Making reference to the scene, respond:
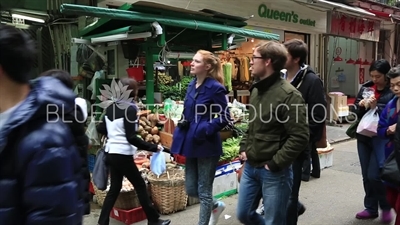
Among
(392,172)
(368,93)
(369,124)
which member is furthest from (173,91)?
(392,172)

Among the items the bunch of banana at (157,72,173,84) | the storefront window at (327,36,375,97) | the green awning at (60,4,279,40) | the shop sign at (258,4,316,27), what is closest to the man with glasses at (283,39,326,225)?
the green awning at (60,4,279,40)

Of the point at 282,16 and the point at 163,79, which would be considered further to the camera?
the point at 282,16

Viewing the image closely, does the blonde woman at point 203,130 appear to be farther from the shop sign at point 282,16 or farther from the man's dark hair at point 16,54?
the shop sign at point 282,16

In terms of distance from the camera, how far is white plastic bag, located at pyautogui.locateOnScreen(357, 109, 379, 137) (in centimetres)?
411

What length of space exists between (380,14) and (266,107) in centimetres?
1237

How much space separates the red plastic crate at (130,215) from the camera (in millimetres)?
4414

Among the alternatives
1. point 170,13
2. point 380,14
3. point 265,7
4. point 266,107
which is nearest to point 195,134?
point 266,107

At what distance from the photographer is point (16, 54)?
1.47m

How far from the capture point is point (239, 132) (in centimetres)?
605

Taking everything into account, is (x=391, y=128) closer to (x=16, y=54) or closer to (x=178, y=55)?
(x=178, y=55)

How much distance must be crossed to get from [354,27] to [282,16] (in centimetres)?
404

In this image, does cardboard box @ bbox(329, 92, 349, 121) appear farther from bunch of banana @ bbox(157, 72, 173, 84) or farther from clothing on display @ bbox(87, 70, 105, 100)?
clothing on display @ bbox(87, 70, 105, 100)

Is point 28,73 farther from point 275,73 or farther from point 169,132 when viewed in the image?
point 169,132

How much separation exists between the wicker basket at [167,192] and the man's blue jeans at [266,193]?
5.12 ft
